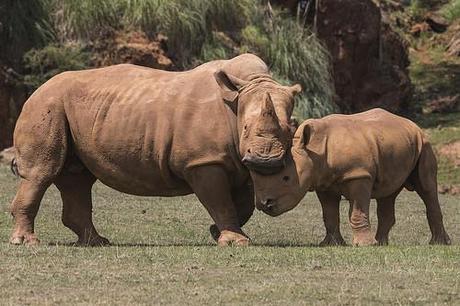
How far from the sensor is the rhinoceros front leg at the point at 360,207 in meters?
12.7

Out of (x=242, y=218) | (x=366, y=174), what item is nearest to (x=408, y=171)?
(x=366, y=174)

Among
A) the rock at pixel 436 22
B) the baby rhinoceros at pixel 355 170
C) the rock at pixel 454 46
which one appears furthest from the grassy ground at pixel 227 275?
the rock at pixel 436 22

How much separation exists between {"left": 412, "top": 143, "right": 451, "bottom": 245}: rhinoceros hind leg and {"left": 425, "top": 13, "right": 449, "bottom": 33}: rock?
2776 cm

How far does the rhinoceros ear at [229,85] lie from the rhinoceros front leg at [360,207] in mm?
1629

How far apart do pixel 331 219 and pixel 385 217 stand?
1239 mm

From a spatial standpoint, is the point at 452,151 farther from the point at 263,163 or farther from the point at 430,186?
the point at 263,163

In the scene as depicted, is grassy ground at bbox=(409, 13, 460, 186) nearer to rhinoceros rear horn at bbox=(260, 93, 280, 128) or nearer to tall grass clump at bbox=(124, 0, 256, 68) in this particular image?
tall grass clump at bbox=(124, 0, 256, 68)

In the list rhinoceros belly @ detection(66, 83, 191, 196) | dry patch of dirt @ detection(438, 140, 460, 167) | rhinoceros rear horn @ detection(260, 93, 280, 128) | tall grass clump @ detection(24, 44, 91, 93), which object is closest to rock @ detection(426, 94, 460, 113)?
dry patch of dirt @ detection(438, 140, 460, 167)

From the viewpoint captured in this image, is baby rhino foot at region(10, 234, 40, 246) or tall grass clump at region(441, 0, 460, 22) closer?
baby rhino foot at region(10, 234, 40, 246)

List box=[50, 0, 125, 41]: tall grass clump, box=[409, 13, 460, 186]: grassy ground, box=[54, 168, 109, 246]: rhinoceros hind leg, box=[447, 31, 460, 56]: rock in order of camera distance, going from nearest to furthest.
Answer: box=[54, 168, 109, 246]: rhinoceros hind leg → box=[50, 0, 125, 41]: tall grass clump → box=[409, 13, 460, 186]: grassy ground → box=[447, 31, 460, 56]: rock

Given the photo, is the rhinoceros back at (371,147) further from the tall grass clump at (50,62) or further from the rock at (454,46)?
the rock at (454,46)

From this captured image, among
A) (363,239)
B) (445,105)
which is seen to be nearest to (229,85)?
(363,239)

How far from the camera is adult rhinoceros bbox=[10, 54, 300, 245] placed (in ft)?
39.7

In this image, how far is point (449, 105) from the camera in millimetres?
34906
